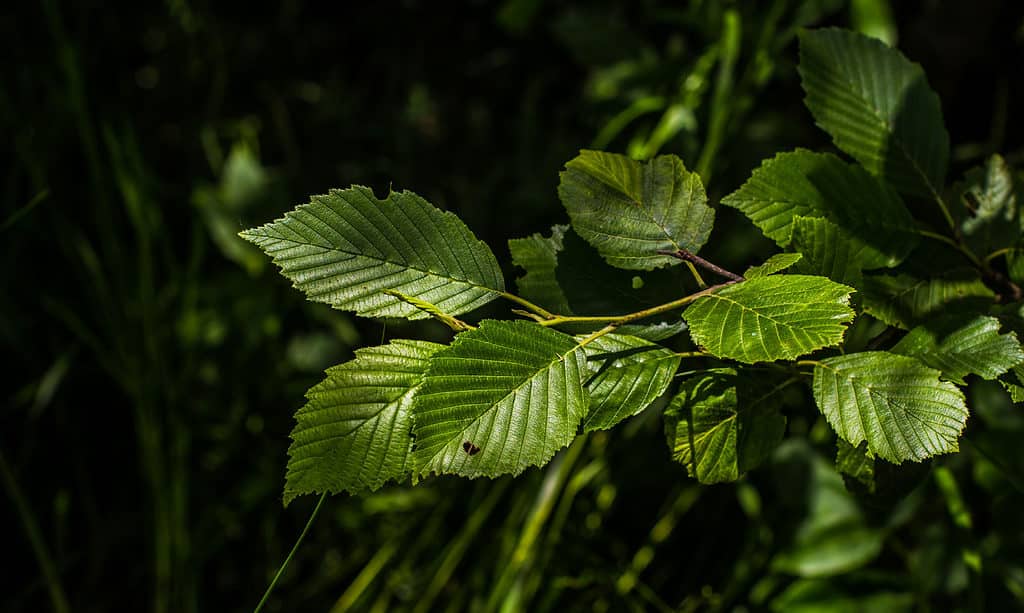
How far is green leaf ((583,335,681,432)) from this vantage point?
444 mm

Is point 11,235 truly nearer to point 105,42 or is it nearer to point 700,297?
point 105,42

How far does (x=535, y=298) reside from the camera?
0.52 m

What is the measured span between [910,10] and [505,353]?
1.22 metres

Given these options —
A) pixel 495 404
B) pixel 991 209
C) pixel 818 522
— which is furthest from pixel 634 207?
pixel 818 522

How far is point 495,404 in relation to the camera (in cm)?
43

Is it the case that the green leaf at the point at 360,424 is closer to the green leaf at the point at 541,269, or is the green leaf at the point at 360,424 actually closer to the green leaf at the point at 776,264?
the green leaf at the point at 541,269

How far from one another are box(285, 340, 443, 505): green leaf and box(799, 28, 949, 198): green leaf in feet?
1.24

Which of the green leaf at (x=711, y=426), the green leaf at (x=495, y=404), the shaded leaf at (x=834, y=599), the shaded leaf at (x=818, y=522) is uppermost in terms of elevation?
the green leaf at (x=495, y=404)

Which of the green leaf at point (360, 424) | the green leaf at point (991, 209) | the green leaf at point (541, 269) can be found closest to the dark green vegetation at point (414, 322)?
the green leaf at point (991, 209)

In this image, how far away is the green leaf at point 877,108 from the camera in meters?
0.60

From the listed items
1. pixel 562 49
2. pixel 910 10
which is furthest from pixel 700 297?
pixel 562 49

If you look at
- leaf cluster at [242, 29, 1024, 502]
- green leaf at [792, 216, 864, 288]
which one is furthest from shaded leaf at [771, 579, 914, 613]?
green leaf at [792, 216, 864, 288]

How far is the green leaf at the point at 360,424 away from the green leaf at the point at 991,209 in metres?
0.44

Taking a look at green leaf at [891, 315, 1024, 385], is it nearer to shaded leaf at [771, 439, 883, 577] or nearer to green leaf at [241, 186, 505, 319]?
green leaf at [241, 186, 505, 319]
